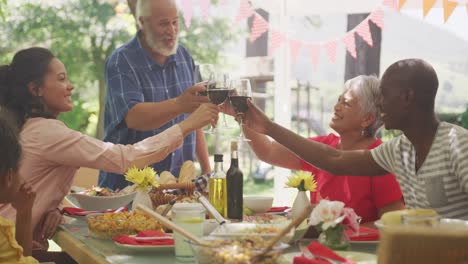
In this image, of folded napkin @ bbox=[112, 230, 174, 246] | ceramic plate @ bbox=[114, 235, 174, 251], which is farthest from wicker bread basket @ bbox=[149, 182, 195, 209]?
ceramic plate @ bbox=[114, 235, 174, 251]

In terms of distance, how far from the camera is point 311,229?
2328 mm

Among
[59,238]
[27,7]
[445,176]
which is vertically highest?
[27,7]

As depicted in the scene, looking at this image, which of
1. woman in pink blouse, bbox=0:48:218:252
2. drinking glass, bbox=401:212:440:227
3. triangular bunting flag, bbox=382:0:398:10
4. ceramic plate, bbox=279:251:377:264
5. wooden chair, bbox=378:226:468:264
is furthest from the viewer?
triangular bunting flag, bbox=382:0:398:10

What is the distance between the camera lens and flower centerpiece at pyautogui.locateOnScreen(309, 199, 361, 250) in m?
2.00

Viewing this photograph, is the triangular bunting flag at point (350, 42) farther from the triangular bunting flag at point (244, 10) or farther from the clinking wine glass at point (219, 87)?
the clinking wine glass at point (219, 87)

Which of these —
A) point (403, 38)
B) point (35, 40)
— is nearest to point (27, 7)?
point (35, 40)

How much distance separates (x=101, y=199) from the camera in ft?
9.96

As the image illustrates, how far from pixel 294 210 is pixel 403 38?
742cm

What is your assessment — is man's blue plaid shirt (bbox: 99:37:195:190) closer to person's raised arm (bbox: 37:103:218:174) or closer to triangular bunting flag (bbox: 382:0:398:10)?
person's raised arm (bbox: 37:103:218:174)

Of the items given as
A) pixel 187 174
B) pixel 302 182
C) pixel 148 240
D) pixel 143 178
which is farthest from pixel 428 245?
pixel 187 174

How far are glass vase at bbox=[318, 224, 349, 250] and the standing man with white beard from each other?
5.05 feet

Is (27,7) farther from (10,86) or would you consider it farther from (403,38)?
(10,86)

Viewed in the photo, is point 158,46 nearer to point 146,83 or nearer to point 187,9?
point 146,83

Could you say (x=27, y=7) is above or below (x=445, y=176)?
above
